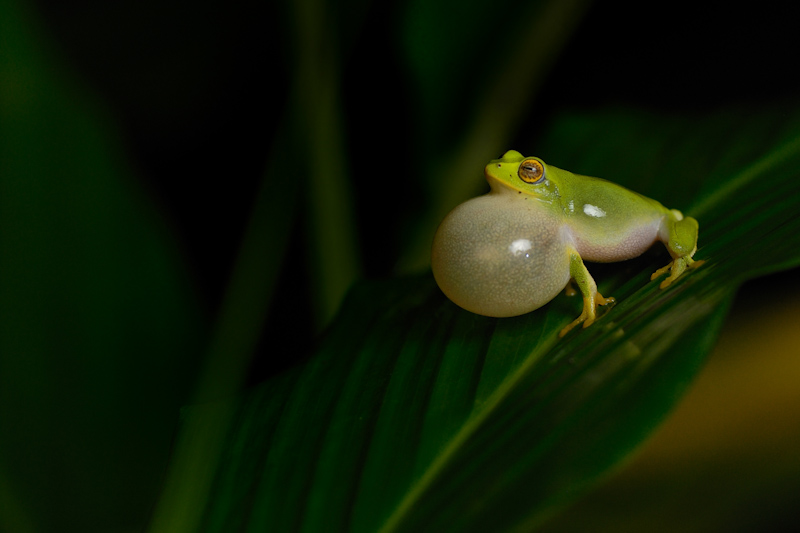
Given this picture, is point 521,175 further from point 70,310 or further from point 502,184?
point 70,310

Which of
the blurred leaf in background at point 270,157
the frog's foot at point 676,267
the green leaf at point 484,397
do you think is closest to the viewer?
the green leaf at point 484,397

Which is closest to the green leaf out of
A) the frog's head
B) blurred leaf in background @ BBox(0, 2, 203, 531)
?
the frog's head

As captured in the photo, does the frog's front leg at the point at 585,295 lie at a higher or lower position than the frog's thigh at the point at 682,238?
lower

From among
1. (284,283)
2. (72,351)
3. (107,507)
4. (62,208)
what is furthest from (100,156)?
(107,507)

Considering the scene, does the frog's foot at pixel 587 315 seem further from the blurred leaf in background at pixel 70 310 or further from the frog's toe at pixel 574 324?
the blurred leaf in background at pixel 70 310

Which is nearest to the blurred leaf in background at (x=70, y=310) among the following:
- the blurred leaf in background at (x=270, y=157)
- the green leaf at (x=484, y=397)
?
the blurred leaf in background at (x=270, y=157)

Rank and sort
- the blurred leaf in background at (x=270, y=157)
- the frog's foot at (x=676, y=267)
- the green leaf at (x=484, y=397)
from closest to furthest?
the green leaf at (x=484, y=397)
the frog's foot at (x=676, y=267)
the blurred leaf in background at (x=270, y=157)

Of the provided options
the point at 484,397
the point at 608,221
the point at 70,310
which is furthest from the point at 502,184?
the point at 70,310

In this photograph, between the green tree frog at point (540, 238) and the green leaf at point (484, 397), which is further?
the green tree frog at point (540, 238)

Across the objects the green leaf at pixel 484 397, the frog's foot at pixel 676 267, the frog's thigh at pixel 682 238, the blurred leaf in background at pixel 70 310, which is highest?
the frog's thigh at pixel 682 238
